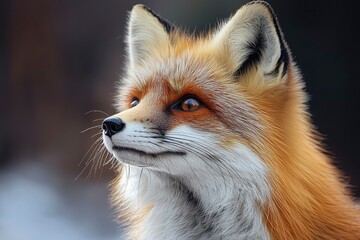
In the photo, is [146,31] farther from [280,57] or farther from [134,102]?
[280,57]

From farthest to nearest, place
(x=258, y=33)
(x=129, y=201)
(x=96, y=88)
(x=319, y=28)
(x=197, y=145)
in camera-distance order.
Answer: (x=96, y=88) < (x=319, y=28) < (x=129, y=201) < (x=258, y=33) < (x=197, y=145)

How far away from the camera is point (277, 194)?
1.30m

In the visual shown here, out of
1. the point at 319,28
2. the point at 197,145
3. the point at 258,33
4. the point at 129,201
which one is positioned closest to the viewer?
the point at 197,145

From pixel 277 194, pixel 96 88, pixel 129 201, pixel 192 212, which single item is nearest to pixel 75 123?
pixel 96 88

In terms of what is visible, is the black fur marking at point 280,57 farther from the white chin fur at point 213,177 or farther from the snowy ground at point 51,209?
the snowy ground at point 51,209

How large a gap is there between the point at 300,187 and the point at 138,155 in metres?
0.39

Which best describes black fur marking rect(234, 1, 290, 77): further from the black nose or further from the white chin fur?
the black nose

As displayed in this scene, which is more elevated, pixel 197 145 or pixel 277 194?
pixel 197 145

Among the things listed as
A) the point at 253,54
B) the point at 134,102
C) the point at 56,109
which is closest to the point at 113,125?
the point at 134,102

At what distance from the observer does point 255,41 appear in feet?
4.65

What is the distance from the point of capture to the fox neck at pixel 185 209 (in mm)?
1322

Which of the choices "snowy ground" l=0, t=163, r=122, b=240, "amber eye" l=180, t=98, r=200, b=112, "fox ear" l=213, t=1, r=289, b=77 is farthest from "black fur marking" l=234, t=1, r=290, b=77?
"snowy ground" l=0, t=163, r=122, b=240

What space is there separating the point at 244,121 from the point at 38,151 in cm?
144

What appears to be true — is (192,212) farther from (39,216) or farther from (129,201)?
(39,216)
